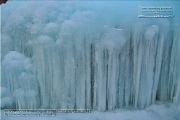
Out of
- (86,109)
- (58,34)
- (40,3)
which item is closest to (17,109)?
(86,109)

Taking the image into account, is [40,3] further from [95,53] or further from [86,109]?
[86,109]

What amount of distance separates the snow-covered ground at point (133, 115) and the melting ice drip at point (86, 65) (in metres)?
0.06

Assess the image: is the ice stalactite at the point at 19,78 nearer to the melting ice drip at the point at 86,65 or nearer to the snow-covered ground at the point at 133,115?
the melting ice drip at the point at 86,65

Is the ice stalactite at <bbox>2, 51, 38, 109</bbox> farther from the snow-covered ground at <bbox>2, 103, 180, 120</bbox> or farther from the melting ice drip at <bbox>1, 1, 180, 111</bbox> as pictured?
the snow-covered ground at <bbox>2, 103, 180, 120</bbox>

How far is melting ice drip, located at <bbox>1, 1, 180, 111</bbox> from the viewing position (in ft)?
8.61

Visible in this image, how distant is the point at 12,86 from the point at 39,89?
0.25 meters

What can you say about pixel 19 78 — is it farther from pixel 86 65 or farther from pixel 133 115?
pixel 133 115

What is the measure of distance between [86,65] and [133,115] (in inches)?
25.5

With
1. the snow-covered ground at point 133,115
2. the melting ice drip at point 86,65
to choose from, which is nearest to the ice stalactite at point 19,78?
the melting ice drip at point 86,65

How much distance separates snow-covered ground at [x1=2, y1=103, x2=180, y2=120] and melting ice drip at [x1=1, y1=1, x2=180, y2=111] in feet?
0.21

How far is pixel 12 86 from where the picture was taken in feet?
9.11

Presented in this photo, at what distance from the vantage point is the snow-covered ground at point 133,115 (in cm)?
277

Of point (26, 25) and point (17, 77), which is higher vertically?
point (26, 25)

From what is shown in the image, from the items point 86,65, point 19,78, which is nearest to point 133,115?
point 86,65
